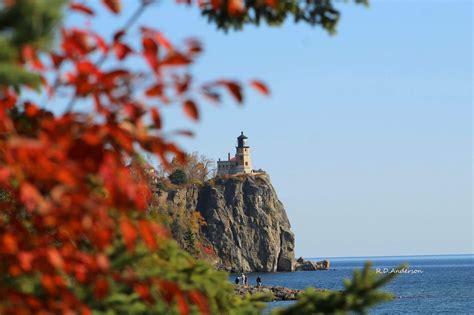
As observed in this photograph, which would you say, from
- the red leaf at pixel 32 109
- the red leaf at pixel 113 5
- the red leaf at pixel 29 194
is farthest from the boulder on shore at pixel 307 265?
the red leaf at pixel 29 194

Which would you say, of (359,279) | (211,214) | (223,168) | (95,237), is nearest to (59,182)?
(95,237)

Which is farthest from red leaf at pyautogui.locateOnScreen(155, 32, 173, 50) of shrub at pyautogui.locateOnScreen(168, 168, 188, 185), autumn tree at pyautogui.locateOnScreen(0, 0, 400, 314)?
shrub at pyautogui.locateOnScreen(168, 168, 188, 185)

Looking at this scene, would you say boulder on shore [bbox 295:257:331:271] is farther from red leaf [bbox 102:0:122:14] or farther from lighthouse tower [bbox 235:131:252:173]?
red leaf [bbox 102:0:122:14]

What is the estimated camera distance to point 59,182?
19.1ft

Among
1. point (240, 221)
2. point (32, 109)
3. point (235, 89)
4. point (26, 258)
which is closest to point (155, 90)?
point (235, 89)

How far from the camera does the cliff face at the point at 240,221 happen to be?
152m

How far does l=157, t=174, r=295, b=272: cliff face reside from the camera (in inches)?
5989

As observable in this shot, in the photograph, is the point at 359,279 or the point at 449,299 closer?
the point at 359,279

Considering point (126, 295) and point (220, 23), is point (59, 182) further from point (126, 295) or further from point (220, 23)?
point (220, 23)

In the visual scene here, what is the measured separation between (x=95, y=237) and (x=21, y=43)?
3.98 feet

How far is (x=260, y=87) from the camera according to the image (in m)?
6.11

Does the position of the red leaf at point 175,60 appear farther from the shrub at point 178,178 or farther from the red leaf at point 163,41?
the shrub at point 178,178

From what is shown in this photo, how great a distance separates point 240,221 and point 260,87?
14992 cm

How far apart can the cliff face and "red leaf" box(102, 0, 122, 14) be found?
471 ft
